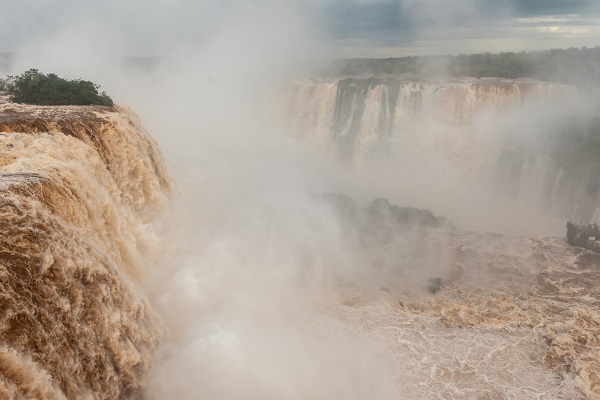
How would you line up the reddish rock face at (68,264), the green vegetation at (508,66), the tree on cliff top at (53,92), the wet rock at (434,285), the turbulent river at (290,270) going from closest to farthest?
the reddish rock face at (68,264) → the turbulent river at (290,270) → the tree on cliff top at (53,92) → the wet rock at (434,285) → the green vegetation at (508,66)

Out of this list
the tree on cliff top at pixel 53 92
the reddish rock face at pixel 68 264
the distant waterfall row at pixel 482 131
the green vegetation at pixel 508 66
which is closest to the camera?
the reddish rock face at pixel 68 264

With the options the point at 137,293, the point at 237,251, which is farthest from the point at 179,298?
the point at 237,251

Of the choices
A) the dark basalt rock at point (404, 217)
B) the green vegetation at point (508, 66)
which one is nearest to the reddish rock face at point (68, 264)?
the dark basalt rock at point (404, 217)

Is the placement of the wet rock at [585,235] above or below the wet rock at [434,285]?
above

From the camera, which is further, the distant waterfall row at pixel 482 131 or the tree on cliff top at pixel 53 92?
the distant waterfall row at pixel 482 131

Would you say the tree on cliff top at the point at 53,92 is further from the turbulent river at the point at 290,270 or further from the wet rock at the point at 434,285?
the wet rock at the point at 434,285

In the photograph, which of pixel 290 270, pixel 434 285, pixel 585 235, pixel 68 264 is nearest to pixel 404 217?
pixel 434 285

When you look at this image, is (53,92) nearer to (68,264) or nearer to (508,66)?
(68,264)
